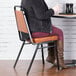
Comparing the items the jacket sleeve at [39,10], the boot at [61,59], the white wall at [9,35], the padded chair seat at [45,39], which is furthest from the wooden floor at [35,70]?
the jacket sleeve at [39,10]

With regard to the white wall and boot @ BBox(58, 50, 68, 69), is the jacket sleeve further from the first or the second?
the white wall

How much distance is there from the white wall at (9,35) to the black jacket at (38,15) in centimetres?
83

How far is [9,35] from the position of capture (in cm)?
425

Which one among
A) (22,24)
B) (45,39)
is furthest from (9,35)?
(45,39)

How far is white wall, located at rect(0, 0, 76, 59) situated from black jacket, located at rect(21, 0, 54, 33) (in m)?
0.83

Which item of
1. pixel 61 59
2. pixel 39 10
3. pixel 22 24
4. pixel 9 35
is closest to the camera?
pixel 39 10

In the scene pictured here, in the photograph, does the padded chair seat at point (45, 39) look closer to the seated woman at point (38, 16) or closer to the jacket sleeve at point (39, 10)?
the seated woman at point (38, 16)

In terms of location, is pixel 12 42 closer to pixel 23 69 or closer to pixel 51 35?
pixel 23 69

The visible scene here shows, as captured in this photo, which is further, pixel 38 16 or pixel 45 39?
pixel 45 39

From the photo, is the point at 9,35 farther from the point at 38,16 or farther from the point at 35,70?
the point at 38,16

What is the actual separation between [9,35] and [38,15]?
1099 millimetres

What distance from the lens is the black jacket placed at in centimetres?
328

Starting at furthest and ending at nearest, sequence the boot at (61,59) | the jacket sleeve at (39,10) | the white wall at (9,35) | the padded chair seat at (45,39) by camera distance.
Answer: the white wall at (9,35) < the boot at (61,59) < the padded chair seat at (45,39) < the jacket sleeve at (39,10)

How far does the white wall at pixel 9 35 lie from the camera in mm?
4184
